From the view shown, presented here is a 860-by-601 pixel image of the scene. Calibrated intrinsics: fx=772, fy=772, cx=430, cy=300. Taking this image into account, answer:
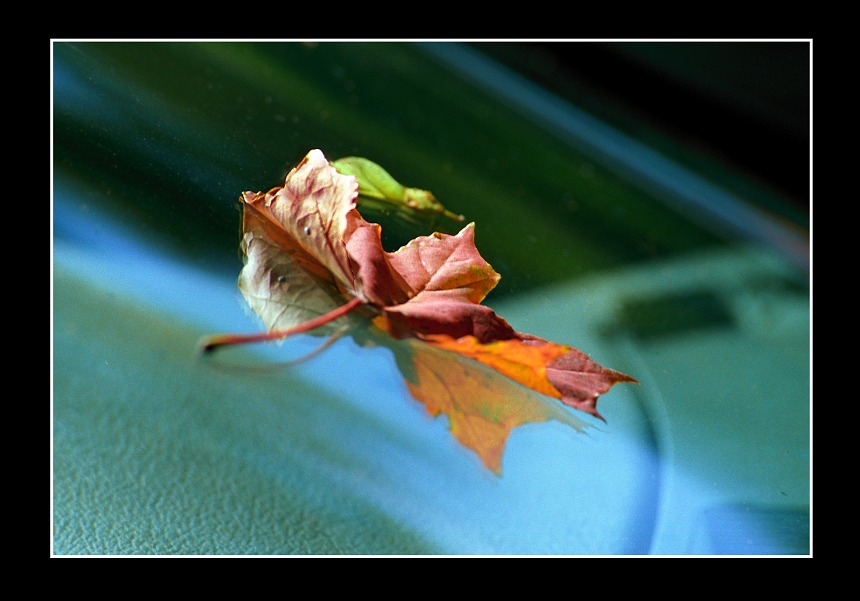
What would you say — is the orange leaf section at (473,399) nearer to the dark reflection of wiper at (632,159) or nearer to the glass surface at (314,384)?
the glass surface at (314,384)

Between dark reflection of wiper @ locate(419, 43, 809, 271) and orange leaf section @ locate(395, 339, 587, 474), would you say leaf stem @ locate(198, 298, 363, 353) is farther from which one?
dark reflection of wiper @ locate(419, 43, 809, 271)

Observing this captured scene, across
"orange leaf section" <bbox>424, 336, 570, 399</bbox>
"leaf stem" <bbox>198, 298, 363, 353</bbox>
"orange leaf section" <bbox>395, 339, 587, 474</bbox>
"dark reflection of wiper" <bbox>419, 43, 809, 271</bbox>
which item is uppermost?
"dark reflection of wiper" <bbox>419, 43, 809, 271</bbox>

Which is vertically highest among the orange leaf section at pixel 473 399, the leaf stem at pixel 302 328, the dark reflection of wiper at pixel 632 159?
the dark reflection of wiper at pixel 632 159

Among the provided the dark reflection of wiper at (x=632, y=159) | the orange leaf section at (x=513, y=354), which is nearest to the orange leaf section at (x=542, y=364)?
the orange leaf section at (x=513, y=354)

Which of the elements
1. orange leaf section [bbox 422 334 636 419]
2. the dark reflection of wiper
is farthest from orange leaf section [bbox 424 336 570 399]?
the dark reflection of wiper

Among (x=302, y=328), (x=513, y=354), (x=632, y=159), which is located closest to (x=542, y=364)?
(x=513, y=354)

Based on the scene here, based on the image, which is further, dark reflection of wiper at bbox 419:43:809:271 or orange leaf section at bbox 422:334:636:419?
dark reflection of wiper at bbox 419:43:809:271

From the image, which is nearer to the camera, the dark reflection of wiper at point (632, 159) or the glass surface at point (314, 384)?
the glass surface at point (314, 384)

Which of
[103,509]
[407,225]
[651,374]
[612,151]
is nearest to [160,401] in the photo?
[103,509]
